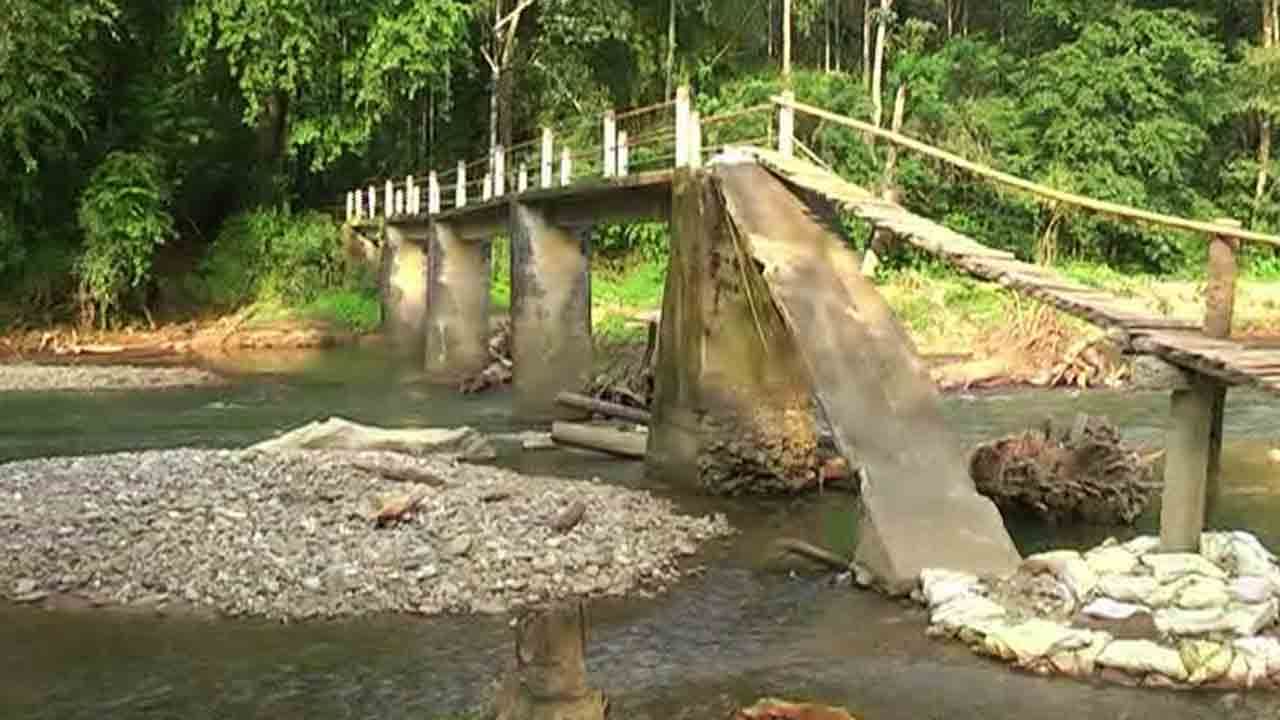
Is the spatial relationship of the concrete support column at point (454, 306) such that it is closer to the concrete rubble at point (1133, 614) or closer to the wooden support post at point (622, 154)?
the wooden support post at point (622, 154)

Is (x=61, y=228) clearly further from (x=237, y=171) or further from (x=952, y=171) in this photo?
(x=952, y=171)

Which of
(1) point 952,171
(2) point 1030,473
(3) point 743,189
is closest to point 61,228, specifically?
(1) point 952,171

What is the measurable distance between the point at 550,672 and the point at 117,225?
3186cm

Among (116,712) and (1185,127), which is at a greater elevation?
(1185,127)

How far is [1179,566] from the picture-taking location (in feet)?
32.6

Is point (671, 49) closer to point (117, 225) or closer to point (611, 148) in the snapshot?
point (117, 225)

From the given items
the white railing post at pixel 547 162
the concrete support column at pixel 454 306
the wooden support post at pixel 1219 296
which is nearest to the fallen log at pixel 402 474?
the wooden support post at pixel 1219 296

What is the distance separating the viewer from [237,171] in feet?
140

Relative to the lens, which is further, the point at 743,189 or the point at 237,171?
the point at 237,171

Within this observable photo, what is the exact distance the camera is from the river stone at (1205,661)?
28.6 ft

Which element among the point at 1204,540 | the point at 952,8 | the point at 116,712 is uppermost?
the point at 952,8

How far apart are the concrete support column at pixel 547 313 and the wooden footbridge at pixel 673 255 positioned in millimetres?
22

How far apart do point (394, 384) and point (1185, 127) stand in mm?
22051

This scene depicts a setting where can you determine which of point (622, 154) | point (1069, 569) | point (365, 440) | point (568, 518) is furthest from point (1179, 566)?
point (365, 440)
